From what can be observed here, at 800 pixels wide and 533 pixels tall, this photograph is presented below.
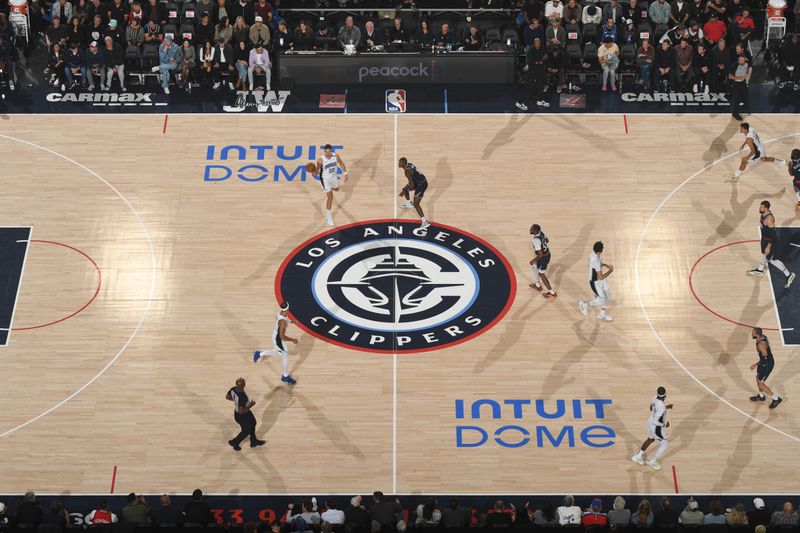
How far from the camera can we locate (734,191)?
34031 millimetres

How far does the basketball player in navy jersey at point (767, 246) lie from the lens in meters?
30.7

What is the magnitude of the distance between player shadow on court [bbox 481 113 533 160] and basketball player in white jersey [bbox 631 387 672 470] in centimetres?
1079

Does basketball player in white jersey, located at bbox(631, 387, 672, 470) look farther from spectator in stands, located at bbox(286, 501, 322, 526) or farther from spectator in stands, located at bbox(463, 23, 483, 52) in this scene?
spectator in stands, located at bbox(463, 23, 483, 52)

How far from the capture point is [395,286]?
31.3 m

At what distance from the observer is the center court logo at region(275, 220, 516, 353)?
30156mm

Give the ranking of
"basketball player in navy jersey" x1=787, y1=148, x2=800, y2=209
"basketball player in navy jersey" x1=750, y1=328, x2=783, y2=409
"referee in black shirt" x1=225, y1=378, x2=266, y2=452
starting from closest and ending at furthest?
"referee in black shirt" x1=225, y1=378, x2=266, y2=452
"basketball player in navy jersey" x1=750, y1=328, x2=783, y2=409
"basketball player in navy jersey" x1=787, y1=148, x2=800, y2=209

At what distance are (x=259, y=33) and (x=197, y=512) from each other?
1773 centimetres

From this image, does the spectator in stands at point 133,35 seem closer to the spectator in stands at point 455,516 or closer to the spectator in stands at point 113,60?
the spectator in stands at point 113,60

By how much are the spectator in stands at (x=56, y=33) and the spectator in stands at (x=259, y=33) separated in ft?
17.2

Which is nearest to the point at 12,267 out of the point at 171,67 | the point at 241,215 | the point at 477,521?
the point at 241,215

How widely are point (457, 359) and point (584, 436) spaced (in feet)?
11.1

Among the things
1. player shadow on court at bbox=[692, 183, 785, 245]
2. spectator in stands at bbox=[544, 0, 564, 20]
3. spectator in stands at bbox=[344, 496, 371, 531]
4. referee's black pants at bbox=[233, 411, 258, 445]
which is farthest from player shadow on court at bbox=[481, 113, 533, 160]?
spectator in stands at bbox=[344, 496, 371, 531]

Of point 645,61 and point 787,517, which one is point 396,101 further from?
point 787,517

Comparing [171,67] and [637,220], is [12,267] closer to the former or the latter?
[171,67]
